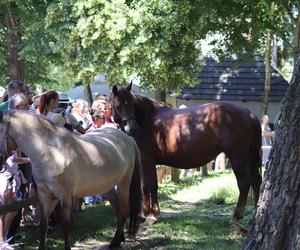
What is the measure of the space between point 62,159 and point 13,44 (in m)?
15.2

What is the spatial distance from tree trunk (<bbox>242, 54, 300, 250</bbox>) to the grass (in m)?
2.49

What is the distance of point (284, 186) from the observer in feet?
12.7

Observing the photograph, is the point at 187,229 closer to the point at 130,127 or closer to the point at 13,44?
the point at 130,127

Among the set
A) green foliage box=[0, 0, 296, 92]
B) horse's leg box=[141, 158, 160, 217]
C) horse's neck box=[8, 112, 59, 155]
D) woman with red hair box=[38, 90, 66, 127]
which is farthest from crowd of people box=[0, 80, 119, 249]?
green foliage box=[0, 0, 296, 92]

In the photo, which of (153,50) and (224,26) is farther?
(224,26)

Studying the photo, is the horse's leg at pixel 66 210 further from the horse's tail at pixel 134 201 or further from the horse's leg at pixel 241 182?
the horse's leg at pixel 241 182

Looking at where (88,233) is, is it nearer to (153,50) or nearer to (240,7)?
(153,50)

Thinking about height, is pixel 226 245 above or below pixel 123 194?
below

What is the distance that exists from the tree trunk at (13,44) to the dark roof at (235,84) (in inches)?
275

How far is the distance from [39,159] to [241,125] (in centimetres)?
333

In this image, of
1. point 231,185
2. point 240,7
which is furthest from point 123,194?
point 240,7

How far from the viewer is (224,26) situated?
→ 12297 mm

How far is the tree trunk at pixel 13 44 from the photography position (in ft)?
62.4

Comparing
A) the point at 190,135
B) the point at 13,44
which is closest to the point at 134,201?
the point at 190,135
